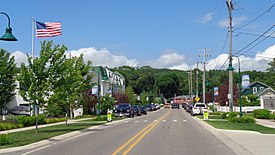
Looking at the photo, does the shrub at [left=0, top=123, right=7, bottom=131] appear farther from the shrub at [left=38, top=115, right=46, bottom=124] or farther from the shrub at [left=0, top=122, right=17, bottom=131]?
the shrub at [left=38, top=115, right=46, bottom=124]

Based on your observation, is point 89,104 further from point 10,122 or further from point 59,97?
point 59,97

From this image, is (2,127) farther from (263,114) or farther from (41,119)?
(263,114)

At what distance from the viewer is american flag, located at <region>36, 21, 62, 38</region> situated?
2736 cm

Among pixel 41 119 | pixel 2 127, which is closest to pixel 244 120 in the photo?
pixel 41 119

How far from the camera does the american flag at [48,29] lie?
2736cm

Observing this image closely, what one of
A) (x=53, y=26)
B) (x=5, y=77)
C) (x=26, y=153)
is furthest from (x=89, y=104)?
(x=26, y=153)

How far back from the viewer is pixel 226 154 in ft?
43.3

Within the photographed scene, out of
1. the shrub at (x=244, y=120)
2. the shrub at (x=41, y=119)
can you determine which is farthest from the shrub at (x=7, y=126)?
the shrub at (x=244, y=120)

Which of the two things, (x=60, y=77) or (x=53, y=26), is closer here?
(x=60, y=77)

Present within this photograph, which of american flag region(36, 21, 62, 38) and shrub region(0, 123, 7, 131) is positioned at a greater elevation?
american flag region(36, 21, 62, 38)

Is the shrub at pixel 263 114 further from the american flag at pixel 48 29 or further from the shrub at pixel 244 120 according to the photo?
the american flag at pixel 48 29

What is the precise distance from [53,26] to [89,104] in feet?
99.1

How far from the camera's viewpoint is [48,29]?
27625 millimetres

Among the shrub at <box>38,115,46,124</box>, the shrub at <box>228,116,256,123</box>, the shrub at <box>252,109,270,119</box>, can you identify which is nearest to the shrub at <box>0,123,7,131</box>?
the shrub at <box>38,115,46,124</box>
